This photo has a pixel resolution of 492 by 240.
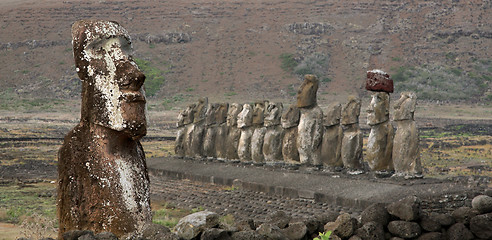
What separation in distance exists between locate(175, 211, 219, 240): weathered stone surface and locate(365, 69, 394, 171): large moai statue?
8210 mm

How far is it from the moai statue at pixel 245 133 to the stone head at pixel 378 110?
4.86m

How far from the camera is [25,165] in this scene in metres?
21.6

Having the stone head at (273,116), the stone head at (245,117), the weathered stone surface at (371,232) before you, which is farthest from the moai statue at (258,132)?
the weathered stone surface at (371,232)

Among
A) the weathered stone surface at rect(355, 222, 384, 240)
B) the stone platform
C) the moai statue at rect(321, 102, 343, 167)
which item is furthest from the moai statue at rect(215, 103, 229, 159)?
the weathered stone surface at rect(355, 222, 384, 240)

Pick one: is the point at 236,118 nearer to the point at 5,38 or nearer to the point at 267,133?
the point at 267,133

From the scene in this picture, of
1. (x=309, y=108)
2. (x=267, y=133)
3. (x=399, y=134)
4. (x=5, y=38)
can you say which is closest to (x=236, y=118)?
(x=267, y=133)

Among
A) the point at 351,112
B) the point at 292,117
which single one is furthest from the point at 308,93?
the point at 351,112

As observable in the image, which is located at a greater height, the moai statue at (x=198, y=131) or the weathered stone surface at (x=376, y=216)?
the weathered stone surface at (x=376, y=216)

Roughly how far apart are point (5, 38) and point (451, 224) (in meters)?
75.4

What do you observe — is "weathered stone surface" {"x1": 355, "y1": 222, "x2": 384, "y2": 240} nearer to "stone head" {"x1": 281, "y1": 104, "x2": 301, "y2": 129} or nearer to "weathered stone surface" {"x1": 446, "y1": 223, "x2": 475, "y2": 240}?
"weathered stone surface" {"x1": 446, "y1": 223, "x2": 475, "y2": 240}

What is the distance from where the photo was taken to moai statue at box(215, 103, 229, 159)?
61.4 feet

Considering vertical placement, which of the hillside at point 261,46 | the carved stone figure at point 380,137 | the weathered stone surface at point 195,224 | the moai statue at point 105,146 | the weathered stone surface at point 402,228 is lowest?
the hillside at point 261,46

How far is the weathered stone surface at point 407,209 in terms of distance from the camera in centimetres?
700

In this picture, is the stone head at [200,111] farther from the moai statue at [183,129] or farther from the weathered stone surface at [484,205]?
the weathered stone surface at [484,205]
